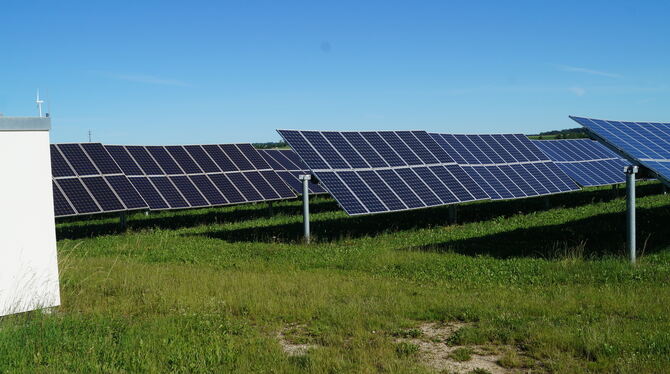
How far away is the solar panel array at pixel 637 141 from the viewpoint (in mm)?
14445

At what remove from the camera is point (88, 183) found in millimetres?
20875

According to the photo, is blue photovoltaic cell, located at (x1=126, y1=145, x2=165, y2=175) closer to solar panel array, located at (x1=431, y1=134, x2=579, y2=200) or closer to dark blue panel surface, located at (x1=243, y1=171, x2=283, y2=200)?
dark blue panel surface, located at (x1=243, y1=171, x2=283, y2=200)

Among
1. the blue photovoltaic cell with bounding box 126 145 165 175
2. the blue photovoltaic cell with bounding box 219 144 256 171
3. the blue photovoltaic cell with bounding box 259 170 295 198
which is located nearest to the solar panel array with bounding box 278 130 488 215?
the blue photovoltaic cell with bounding box 259 170 295 198

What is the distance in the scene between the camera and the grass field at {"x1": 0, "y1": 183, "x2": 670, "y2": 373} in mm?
7371

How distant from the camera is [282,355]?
753cm

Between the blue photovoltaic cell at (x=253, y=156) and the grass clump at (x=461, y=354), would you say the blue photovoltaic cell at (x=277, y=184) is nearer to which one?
the blue photovoltaic cell at (x=253, y=156)

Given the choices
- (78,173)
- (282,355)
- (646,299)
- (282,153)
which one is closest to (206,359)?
(282,355)

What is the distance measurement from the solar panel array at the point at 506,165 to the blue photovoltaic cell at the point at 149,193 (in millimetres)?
10437

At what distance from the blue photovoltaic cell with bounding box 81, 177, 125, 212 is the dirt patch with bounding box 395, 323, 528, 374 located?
45.6 feet

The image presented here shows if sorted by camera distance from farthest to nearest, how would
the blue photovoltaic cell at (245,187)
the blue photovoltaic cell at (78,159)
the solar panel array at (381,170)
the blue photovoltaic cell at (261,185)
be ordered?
the blue photovoltaic cell at (261,185)
the blue photovoltaic cell at (245,187)
the blue photovoltaic cell at (78,159)
the solar panel array at (381,170)

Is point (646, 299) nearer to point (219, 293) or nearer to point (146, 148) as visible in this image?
point (219, 293)

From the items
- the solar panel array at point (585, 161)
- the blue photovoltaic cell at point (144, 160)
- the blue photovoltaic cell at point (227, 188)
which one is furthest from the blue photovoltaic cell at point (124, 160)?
the solar panel array at point (585, 161)

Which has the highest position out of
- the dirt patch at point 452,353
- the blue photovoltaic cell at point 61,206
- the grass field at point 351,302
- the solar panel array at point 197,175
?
the solar panel array at point 197,175

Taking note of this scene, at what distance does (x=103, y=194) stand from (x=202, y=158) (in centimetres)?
596
